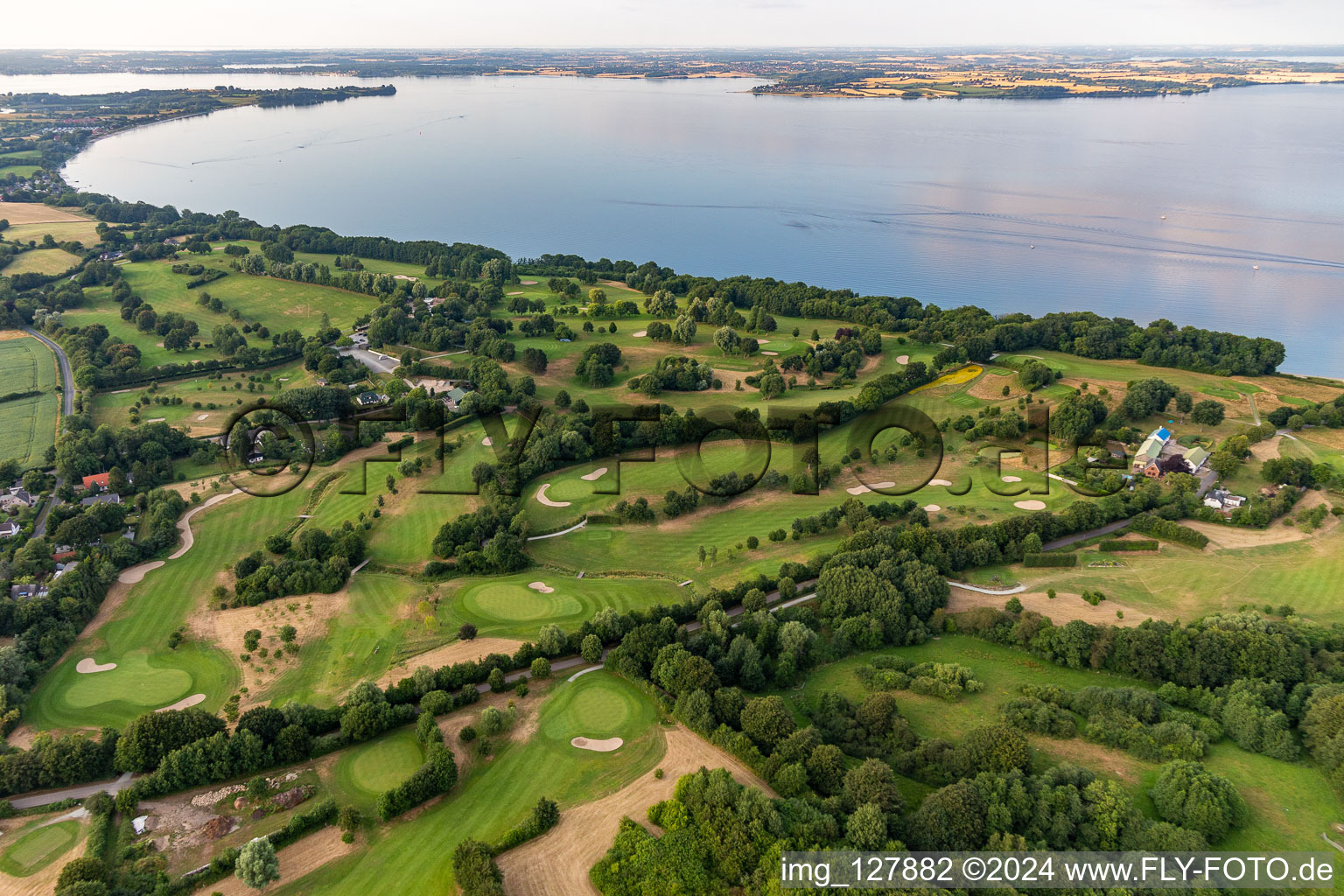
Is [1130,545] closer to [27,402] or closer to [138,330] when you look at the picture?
[27,402]

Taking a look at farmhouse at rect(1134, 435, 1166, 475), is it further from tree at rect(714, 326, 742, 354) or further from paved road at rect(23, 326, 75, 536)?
paved road at rect(23, 326, 75, 536)

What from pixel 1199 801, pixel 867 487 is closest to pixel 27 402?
pixel 867 487

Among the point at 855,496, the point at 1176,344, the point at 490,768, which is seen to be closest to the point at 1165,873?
the point at 490,768

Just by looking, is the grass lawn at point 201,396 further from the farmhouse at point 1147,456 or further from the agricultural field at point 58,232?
the farmhouse at point 1147,456

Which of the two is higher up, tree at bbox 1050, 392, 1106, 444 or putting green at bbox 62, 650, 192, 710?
tree at bbox 1050, 392, 1106, 444

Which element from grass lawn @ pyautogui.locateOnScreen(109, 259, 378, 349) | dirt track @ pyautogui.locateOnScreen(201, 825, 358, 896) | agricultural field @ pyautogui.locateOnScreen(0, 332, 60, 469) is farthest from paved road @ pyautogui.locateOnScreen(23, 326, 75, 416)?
dirt track @ pyautogui.locateOnScreen(201, 825, 358, 896)

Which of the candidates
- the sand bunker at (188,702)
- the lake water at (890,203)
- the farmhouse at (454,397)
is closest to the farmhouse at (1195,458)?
the lake water at (890,203)

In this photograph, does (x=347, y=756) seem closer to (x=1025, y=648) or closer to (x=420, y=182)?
(x=1025, y=648)
